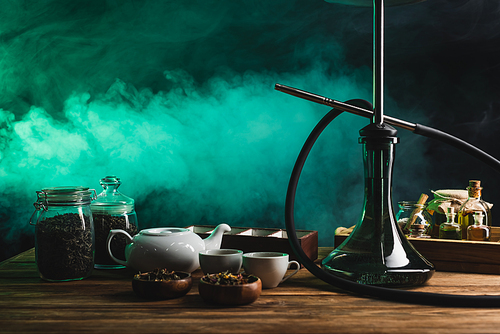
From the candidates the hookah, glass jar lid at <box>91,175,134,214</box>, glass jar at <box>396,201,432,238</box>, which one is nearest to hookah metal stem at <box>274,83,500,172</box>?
the hookah

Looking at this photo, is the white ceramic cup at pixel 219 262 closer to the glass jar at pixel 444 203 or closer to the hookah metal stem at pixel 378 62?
the hookah metal stem at pixel 378 62

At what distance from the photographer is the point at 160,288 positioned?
2.41ft

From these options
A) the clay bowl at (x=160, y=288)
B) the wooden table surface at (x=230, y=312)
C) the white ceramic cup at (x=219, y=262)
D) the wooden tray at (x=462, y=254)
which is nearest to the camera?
the wooden table surface at (x=230, y=312)

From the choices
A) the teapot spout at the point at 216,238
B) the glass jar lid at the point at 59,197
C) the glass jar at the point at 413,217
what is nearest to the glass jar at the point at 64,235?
the glass jar lid at the point at 59,197

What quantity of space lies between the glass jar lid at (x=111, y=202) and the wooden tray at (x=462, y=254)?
28.6 inches

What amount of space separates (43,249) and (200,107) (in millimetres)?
913

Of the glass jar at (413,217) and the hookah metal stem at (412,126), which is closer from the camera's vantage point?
the hookah metal stem at (412,126)

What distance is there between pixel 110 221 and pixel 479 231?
0.92m

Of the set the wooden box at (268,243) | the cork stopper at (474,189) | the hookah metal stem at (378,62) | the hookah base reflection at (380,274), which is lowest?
the hookah base reflection at (380,274)

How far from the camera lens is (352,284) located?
0.77 meters

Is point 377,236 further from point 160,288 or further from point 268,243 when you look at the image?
point 160,288

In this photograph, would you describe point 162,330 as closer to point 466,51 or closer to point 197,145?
point 197,145

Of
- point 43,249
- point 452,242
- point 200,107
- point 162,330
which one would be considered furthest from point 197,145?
point 162,330

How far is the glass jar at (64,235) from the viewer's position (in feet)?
2.88
